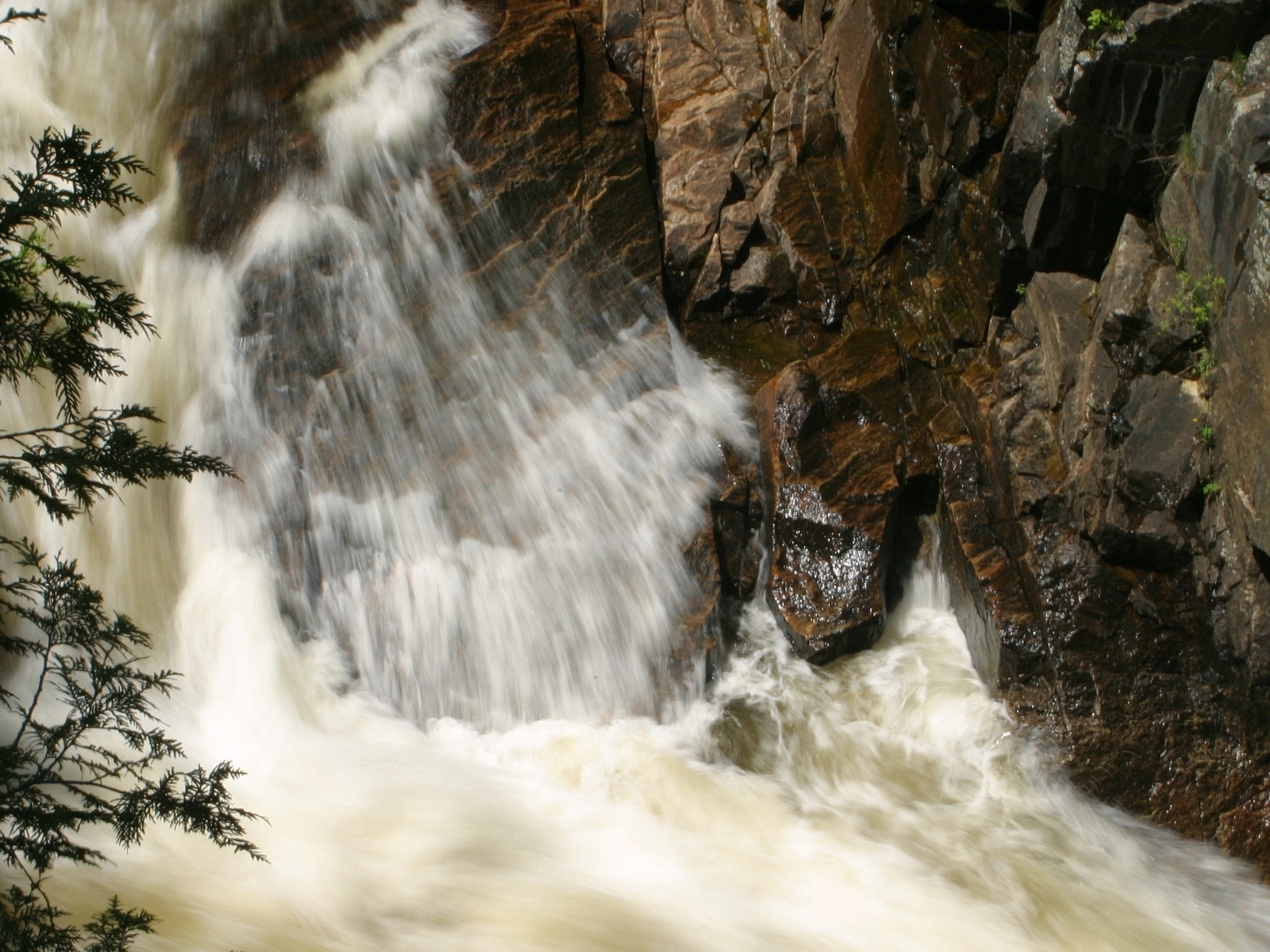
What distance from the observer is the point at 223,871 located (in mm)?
4770

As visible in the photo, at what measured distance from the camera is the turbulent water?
470 centimetres

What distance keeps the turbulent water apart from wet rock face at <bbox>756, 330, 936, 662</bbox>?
9.5 inches

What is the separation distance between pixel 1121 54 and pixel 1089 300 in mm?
1233

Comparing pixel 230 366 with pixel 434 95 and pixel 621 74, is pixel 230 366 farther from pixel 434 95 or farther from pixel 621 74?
pixel 621 74

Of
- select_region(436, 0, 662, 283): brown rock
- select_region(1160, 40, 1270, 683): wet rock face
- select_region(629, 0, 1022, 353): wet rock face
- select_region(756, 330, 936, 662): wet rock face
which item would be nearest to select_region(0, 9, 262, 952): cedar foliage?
select_region(756, 330, 936, 662): wet rock face

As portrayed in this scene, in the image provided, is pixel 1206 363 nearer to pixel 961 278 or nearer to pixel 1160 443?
pixel 1160 443

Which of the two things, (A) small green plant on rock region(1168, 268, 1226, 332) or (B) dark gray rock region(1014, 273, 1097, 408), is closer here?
(A) small green plant on rock region(1168, 268, 1226, 332)

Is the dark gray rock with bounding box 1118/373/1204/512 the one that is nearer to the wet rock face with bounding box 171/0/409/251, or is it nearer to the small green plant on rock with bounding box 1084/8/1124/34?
the small green plant on rock with bounding box 1084/8/1124/34

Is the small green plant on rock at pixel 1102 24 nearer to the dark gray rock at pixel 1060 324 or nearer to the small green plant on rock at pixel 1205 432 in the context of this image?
the dark gray rock at pixel 1060 324

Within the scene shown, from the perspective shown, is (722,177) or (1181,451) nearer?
(1181,451)

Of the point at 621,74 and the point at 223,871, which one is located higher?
the point at 621,74

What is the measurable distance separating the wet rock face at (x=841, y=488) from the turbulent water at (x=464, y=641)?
9.5 inches

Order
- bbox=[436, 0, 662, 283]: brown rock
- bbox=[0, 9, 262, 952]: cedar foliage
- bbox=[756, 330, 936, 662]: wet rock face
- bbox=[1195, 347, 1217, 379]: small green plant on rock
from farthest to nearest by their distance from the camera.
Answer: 1. bbox=[436, 0, 662, 283]: brown rock
2. bbox=[756, 330, 936, 662]: wet rock face
3. bbox=[1195, 347, 1217, 379]: small green plant on rock
4. bbox=[0, 9, 262, 952]: cedar foliage

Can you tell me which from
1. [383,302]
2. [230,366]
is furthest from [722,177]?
[230,366]
